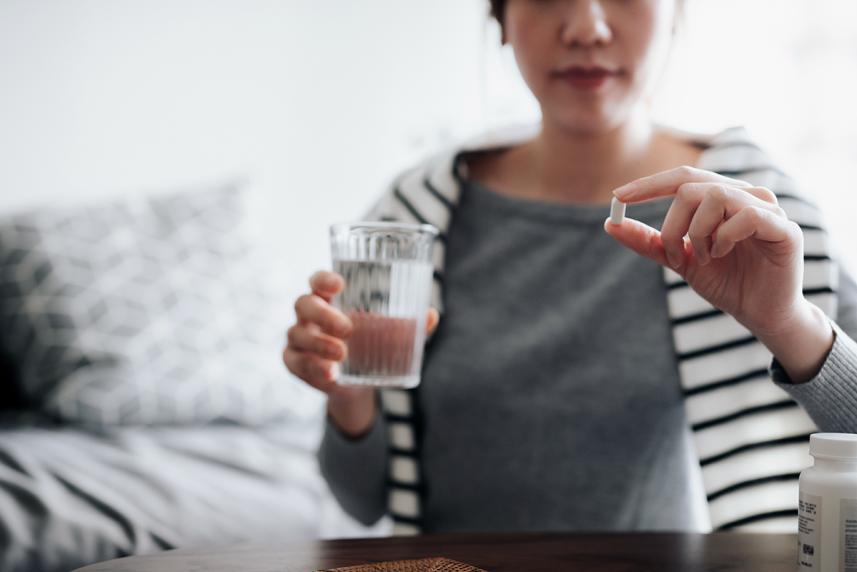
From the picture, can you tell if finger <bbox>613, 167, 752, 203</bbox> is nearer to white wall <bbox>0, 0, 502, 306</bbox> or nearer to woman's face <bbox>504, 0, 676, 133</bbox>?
woman's face <bbox>504, 0, 676, 133</bbox>

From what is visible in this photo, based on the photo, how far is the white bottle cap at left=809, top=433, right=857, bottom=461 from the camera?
63 centimetres

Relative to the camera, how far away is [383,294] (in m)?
0.93

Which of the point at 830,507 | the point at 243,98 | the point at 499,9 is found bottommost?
the point at 830,507

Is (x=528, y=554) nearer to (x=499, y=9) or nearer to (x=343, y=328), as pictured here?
(x=343, y=328)

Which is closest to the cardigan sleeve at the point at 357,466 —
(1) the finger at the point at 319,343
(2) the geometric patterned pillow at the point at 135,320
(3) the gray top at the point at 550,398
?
(3) the gray top at the point at 550,398

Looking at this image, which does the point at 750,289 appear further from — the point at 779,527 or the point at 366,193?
the point at 366,193

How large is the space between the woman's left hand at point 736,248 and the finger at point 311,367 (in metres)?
0.34

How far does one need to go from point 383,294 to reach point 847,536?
1.55ft

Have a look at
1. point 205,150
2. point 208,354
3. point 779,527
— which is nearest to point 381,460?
point 779,527

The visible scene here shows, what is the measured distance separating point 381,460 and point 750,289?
2.00ft

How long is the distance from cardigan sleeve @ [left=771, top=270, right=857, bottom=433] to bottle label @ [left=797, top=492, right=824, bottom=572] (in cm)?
→ 20

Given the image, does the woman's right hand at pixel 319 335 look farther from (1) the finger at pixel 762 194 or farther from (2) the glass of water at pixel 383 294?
(1) the finger at pixel 762 194

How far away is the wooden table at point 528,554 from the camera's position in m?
0.71

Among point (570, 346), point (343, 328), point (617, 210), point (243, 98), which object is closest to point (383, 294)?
point (343, 328)
